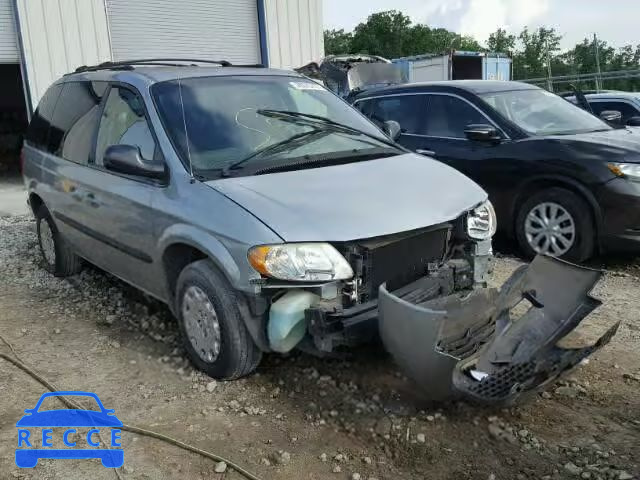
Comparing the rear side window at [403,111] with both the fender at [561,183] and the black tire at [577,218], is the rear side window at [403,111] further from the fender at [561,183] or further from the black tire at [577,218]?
the black tire at [577,218]

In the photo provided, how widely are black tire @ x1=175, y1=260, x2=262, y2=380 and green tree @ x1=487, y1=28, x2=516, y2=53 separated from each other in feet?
131

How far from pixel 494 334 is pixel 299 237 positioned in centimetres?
112

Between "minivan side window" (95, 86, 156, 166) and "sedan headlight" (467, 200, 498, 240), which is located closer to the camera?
"sedan headlight" (467, 200, 498, 240)

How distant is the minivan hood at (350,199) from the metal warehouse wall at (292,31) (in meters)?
11.1

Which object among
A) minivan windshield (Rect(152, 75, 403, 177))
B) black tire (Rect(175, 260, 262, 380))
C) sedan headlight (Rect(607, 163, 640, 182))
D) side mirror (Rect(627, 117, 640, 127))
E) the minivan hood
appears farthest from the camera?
side mirror (Rect(627, 117, 640, 127))

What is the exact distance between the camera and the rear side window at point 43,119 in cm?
550

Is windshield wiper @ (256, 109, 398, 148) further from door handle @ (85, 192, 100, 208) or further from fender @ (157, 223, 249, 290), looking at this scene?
door handle @ (85, 192, 100, 208)

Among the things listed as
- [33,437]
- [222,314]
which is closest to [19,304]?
[33,437]

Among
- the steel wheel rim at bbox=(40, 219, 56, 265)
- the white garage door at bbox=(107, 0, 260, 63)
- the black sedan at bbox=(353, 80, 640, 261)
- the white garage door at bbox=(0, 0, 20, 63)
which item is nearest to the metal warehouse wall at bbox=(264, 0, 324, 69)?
the white garage door at bbox=(107, 0, 260, 63)

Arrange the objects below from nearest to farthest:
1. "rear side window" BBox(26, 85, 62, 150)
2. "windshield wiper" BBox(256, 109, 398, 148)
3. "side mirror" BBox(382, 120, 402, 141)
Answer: "windshield wiper" BBox(256, 109, 398, 148), "side mirror" BBox(382, 120, 402, 141), "rear side window" BBox(26, 85, 62, 150)

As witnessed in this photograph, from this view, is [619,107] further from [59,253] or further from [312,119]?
[59,253]

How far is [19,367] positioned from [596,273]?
3.46 meters

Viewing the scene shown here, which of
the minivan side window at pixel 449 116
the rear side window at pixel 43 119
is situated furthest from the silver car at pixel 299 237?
the minivan side window at pixel 449 116

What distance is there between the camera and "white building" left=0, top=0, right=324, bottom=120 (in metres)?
11.2
